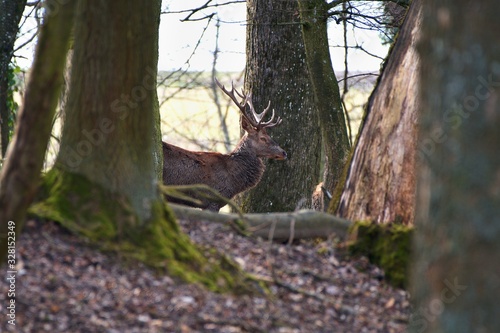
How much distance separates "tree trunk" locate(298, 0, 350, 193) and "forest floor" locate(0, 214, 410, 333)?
5.10 m

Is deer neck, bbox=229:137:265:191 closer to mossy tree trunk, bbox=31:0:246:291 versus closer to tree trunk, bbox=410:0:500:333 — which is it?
mossy tree trunk, bbox=31:0:246:291

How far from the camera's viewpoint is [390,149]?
7.36m

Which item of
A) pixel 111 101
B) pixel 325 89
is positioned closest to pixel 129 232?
pixel 111 101

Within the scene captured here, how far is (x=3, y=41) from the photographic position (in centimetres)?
1004

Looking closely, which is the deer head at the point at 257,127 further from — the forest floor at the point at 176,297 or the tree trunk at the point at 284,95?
the forest floor at the point at 176,297

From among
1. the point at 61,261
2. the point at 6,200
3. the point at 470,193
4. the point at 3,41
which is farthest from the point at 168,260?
the point at 3,41

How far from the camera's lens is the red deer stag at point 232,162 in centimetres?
1262

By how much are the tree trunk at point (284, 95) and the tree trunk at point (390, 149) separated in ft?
15.2

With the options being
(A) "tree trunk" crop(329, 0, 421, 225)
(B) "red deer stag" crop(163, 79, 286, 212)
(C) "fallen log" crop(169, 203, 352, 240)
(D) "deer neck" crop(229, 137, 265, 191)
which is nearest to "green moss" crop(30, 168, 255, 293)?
(C) "fallen log" crop(169, 203, 352, 240)

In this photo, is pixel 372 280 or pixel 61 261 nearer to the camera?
pixel 61 261

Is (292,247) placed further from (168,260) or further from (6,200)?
(6,200)

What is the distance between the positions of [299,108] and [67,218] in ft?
24.5

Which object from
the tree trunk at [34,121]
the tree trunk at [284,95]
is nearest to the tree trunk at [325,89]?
the tree trunk at [284,95]

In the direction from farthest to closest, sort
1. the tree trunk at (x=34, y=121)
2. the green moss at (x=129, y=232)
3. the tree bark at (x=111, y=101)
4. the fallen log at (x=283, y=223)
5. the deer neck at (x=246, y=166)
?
1. the deer neck at (x=246, y=166)
2. the fallen log at (x=283, y=223)
3. the tree bark at (x=111, y=101)
4. the green moss at (x=129, y=232)
5. the tree trunk at (x=34, y=121)
